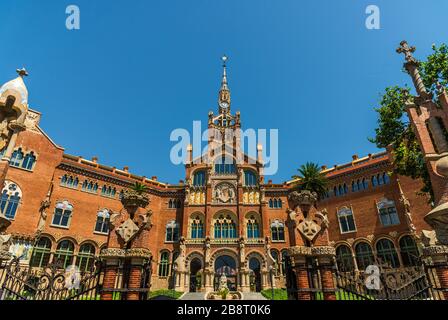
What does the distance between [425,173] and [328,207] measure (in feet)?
60.8

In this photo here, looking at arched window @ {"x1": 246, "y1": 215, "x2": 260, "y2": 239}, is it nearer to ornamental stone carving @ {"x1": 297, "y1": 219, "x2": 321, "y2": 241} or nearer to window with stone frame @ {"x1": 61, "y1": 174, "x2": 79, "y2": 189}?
window with stone frame @ {"x1": 61, "y1": 174, "x2": 79, "y2": 189}

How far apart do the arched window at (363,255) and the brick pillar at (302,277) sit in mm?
25622

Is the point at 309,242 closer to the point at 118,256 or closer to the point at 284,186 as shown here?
the point at 118,256

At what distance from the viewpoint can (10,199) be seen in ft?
85.0

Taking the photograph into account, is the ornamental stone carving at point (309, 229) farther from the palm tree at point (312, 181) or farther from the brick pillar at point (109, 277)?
the palm tree at point (312, 181)

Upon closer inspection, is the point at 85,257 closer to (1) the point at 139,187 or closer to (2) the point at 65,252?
(2) the point at 65,252

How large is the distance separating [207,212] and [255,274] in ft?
33.0

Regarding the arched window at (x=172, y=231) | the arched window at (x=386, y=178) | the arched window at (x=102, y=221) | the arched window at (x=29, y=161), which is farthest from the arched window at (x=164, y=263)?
the arched window at (x=386, y=178)

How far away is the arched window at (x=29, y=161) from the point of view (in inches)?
1105

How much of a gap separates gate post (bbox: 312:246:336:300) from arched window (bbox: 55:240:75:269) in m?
29.2
